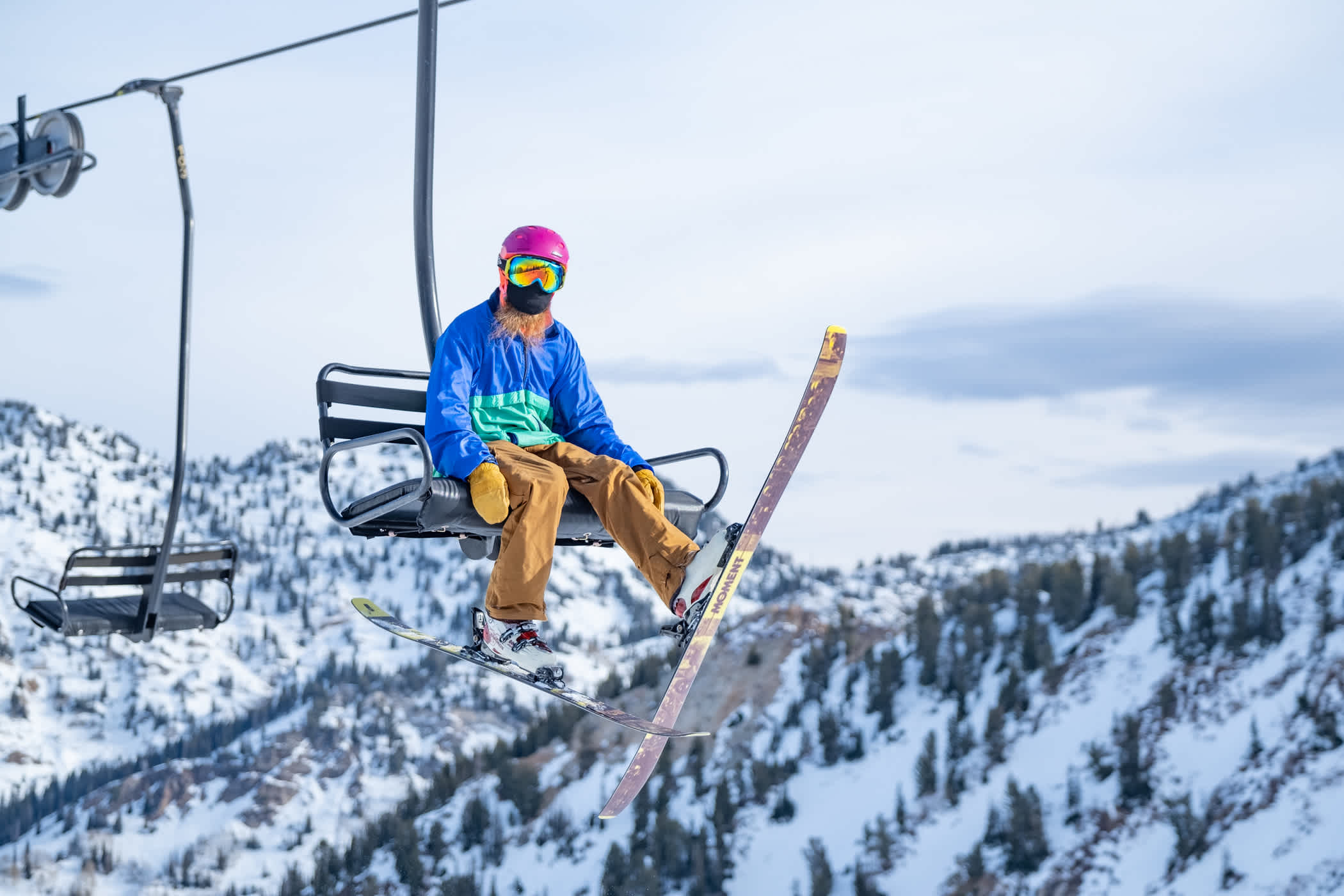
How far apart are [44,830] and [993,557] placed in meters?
142

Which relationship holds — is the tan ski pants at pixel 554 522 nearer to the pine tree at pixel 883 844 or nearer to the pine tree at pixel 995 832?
the pine tree at pixel 995 832

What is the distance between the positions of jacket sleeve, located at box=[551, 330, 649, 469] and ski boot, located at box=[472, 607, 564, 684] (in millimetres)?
854

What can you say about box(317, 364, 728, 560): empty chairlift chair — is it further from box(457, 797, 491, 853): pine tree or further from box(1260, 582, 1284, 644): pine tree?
box(457, 797, 491, 853): pine tree

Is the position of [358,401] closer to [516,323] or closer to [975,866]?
[516,323]

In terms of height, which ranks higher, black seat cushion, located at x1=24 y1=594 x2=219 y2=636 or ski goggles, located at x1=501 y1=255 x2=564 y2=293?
ski goggles, located at x1=501 y1=255 x2=564 y2=293

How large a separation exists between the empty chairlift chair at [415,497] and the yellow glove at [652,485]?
0.11 meters

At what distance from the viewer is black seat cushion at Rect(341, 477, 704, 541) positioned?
4656 millimetres

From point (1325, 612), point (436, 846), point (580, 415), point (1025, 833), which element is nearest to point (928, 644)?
point (1025, 833)

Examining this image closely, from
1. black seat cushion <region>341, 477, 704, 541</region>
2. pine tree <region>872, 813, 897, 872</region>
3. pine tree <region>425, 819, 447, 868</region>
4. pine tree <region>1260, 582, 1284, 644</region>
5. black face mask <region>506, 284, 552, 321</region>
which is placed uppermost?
black face mask <region>506, 284, 552, 321</region>

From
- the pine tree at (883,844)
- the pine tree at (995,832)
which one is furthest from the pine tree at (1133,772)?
the pine tree at (883,844)

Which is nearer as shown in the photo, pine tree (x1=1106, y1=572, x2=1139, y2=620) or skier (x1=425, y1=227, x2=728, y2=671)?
skier (x1=425, y1=227, x2=728, y2=671)

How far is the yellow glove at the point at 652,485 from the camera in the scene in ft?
17.3

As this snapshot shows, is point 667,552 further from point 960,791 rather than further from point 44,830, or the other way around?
point 44,830

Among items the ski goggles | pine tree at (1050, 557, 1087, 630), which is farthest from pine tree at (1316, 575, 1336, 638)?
the ski goggles
